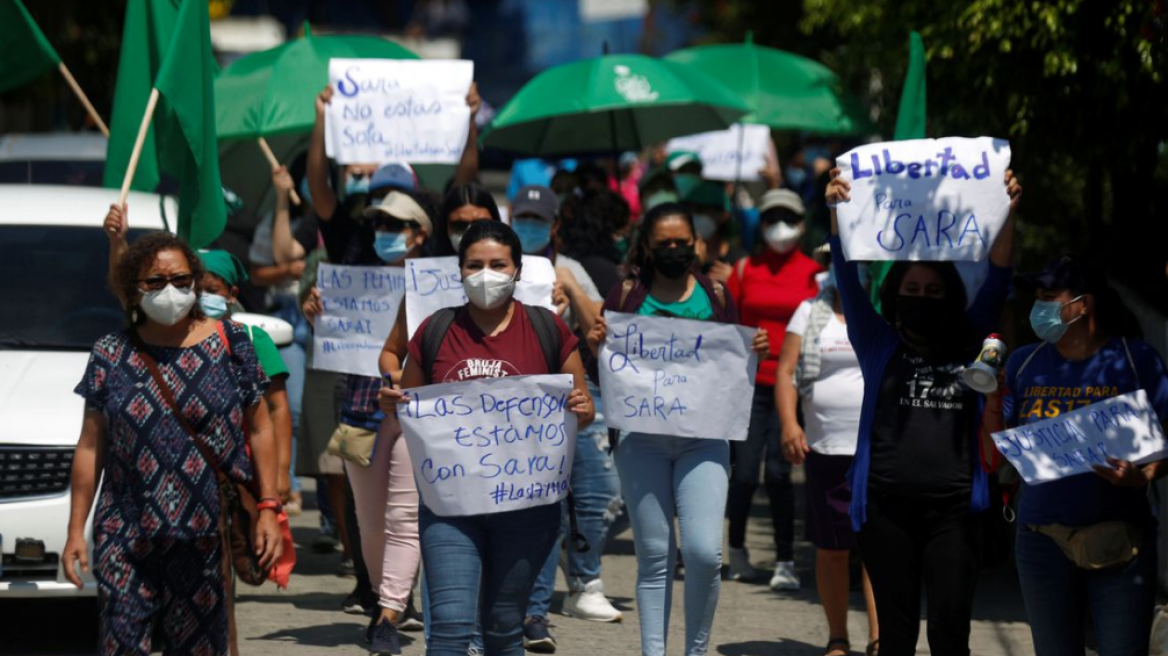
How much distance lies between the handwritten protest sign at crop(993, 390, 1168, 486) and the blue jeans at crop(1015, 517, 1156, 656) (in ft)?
0.89

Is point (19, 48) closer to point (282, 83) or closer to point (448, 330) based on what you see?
point (282, 83)

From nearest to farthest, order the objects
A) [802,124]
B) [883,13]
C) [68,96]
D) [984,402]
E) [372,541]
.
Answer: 1. [984,402]
2. [372,541]
3. [883,13]
4. [802,124]
5. [68,96]

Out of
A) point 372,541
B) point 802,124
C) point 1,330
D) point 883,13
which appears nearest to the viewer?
point 372,541

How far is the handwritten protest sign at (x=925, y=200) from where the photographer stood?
21.0 ft

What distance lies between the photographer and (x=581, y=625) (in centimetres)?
889

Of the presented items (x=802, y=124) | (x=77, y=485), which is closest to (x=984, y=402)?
(x=77, y=485)

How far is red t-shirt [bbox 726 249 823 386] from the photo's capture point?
9.68 m

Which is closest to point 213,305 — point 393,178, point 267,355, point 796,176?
point 267,355

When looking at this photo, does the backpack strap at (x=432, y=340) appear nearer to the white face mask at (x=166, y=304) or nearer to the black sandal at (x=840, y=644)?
the white face mask at (x=166, y=304)

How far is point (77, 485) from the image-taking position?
585 cm

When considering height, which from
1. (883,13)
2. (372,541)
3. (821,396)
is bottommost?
(372,541)

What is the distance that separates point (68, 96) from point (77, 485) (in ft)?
56.8

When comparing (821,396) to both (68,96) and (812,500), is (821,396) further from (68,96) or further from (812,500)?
(68,96)

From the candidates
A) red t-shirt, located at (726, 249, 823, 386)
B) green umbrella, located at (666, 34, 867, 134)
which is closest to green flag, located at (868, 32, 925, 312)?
red t-shirt, located at (726, 249, 823, 386)
